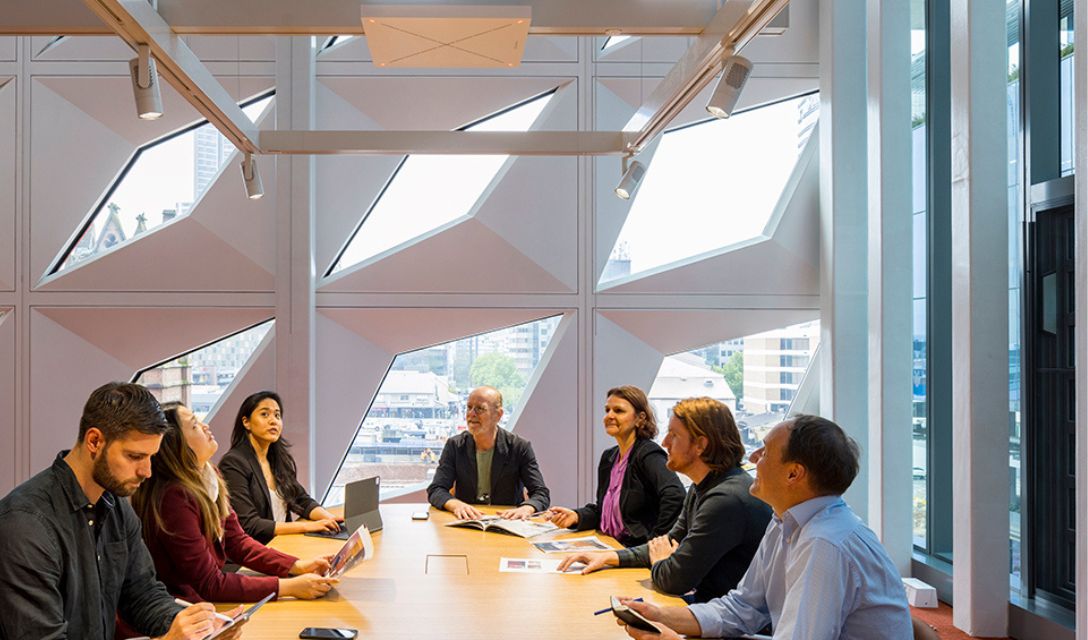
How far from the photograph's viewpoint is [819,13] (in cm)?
711

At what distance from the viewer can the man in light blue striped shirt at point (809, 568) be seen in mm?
2176

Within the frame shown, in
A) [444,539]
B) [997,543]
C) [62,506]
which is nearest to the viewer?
[62,506]

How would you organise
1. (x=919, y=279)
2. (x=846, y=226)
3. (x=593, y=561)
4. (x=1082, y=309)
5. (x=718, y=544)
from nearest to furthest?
(x=718, y=544)
(x=593, y=561)
(x=1082, y=309)
(x=919, y=279)
(x=846, y=226)

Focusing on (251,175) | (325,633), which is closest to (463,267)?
(251,175)

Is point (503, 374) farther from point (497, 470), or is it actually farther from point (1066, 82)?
point (1066, 82)

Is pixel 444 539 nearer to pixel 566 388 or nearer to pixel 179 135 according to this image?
→ pixel 566 388

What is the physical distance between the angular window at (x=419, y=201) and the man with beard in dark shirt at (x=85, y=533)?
4.75m

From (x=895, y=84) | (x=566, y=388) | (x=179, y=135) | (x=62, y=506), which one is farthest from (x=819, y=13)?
(x=62, y=506)

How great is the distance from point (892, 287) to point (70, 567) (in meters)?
5.01

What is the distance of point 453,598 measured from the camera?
317 cm

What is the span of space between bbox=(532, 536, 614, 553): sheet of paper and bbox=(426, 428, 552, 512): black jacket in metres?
1.19

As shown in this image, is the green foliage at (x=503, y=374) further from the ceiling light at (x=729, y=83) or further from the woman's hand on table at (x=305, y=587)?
the ceiling light at (x=729, y=83)

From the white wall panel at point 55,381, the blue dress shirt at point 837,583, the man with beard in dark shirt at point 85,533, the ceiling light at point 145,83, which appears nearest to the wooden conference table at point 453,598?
the man with beard in dark shirt at point 85,533

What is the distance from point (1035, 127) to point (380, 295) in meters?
4.61
